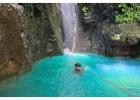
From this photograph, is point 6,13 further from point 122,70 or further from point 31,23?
point 122,70

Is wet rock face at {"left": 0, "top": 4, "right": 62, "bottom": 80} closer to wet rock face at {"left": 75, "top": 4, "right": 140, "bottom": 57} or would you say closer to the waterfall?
the waterfall

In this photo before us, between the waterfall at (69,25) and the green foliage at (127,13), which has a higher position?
the green foliage at (127,13)

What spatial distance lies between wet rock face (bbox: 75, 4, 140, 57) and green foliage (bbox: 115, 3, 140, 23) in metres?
0.07

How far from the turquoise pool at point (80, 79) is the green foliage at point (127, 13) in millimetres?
531

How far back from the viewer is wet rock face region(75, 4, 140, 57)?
4406 millimetres

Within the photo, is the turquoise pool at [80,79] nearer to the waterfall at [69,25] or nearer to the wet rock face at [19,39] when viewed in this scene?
the wet rock face at [19,39]

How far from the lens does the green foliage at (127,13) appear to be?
3963 millimetres

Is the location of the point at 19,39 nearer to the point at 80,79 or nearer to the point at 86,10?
the point at 80,79

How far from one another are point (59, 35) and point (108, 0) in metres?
1.70

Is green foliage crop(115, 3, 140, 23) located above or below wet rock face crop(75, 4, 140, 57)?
above

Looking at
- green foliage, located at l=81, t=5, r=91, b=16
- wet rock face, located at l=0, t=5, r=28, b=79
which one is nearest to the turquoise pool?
wet rock face, located at l=0, t=5, r=28, b=79

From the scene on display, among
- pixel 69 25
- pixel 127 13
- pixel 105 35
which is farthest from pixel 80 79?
pixel 69 25

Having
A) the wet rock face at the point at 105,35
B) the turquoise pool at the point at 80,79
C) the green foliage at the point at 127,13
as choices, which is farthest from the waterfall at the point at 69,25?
the green foliage at the point at 127,13

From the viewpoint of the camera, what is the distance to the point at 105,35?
497 centimetres
